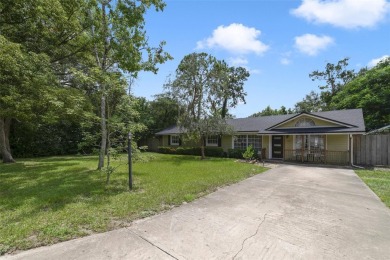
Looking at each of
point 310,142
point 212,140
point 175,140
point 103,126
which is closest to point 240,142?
point 212,140

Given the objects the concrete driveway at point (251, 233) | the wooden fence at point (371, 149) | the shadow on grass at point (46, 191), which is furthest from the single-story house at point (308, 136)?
the shadow on grass at point (46, 191)

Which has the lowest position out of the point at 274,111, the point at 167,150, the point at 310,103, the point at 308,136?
the point at 167,150

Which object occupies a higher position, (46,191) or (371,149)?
(371,149)

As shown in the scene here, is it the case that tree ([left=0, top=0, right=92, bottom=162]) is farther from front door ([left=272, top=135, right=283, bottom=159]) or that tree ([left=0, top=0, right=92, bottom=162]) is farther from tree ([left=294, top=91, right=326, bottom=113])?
tree ([left=294, top=91, right=326, bottom=113])

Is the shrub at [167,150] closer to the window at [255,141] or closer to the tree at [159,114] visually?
the tree at [159,114]

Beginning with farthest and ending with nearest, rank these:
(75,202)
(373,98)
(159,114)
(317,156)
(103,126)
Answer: (159,114) < (373,98) < (317,156) < (103,126) < (75,202)

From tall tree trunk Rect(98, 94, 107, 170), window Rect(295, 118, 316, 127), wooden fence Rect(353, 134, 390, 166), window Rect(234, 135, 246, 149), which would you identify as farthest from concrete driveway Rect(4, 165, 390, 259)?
window Rect(234, 135, 246, 149)

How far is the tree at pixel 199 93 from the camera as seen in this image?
1809 centimetres

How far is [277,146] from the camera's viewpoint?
18344 mm

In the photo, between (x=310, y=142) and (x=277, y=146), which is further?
(x=277, y=146)

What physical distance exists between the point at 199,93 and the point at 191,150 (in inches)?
252

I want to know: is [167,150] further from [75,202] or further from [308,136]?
[75,202]

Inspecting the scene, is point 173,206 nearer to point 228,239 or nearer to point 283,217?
point 228,239

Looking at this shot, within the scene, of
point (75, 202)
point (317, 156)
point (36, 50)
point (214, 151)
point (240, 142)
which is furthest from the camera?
point (214, 151)
